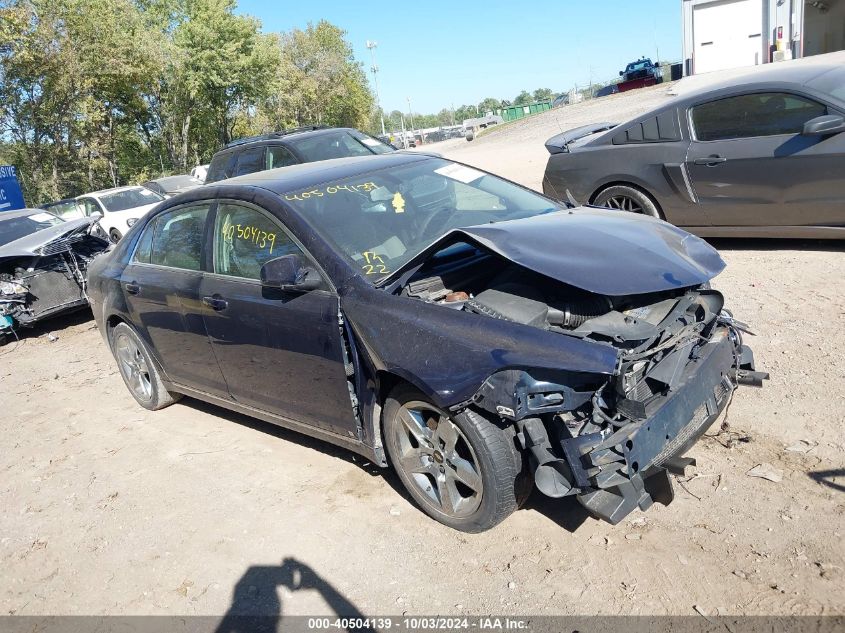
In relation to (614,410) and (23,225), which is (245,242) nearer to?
(614,410)

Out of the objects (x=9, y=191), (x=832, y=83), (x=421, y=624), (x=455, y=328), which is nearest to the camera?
(x=421, y=624)

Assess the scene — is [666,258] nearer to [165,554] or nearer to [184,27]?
[165,554]

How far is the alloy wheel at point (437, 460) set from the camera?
10.8 ft

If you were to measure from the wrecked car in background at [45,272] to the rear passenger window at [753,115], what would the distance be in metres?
7.20

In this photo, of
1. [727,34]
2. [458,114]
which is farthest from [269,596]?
[458,114]

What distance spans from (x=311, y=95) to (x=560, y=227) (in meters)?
52.1

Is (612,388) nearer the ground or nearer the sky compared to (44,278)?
nearer the sky

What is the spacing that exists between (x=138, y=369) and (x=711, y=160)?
543 centimetres

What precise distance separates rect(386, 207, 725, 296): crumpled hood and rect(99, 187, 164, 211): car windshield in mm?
15378

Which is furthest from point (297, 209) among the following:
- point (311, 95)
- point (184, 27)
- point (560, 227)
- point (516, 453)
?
point (311, 95)

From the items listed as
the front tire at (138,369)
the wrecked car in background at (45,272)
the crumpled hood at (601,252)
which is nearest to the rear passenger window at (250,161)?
the wrecked car in background at (45,272)

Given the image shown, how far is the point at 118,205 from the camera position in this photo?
17.3m

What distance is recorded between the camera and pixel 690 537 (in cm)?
318

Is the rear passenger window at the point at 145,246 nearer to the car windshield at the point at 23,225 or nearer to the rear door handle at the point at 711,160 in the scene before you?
the rear door handle at the point at 711,160
